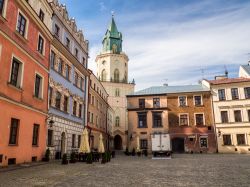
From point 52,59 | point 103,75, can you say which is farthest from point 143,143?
point 103,75

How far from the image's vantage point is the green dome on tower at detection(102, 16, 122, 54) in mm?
64312

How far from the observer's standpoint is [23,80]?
16.0 meters

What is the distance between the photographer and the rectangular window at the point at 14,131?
14.5m

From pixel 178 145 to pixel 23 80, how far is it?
2977 centimetres

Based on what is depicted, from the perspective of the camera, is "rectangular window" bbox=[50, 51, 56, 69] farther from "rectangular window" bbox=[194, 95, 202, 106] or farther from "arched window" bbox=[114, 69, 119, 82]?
"arched window" bbox=[114, 69, 119, 82]

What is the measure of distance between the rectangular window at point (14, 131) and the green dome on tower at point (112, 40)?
50.3 metres

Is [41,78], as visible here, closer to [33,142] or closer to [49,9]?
[33,142]

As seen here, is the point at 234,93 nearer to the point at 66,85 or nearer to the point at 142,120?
the point at 142,120

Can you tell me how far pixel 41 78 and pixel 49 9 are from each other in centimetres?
633

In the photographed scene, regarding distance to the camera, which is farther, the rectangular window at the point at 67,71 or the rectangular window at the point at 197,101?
the rectangular window at the point at 197,101

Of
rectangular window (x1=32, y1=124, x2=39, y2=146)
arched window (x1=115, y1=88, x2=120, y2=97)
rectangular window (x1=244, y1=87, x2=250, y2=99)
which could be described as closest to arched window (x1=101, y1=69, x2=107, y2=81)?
arched window (x1=115, y1=88, x2=120, y2=97)

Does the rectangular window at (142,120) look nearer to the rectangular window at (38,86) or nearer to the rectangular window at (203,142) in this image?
the rectangular window at (203,142)

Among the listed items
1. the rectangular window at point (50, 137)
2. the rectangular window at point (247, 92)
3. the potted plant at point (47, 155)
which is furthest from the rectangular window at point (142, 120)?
the potted plant at point (47, 155)

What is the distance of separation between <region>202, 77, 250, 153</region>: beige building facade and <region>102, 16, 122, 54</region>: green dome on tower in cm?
3152
